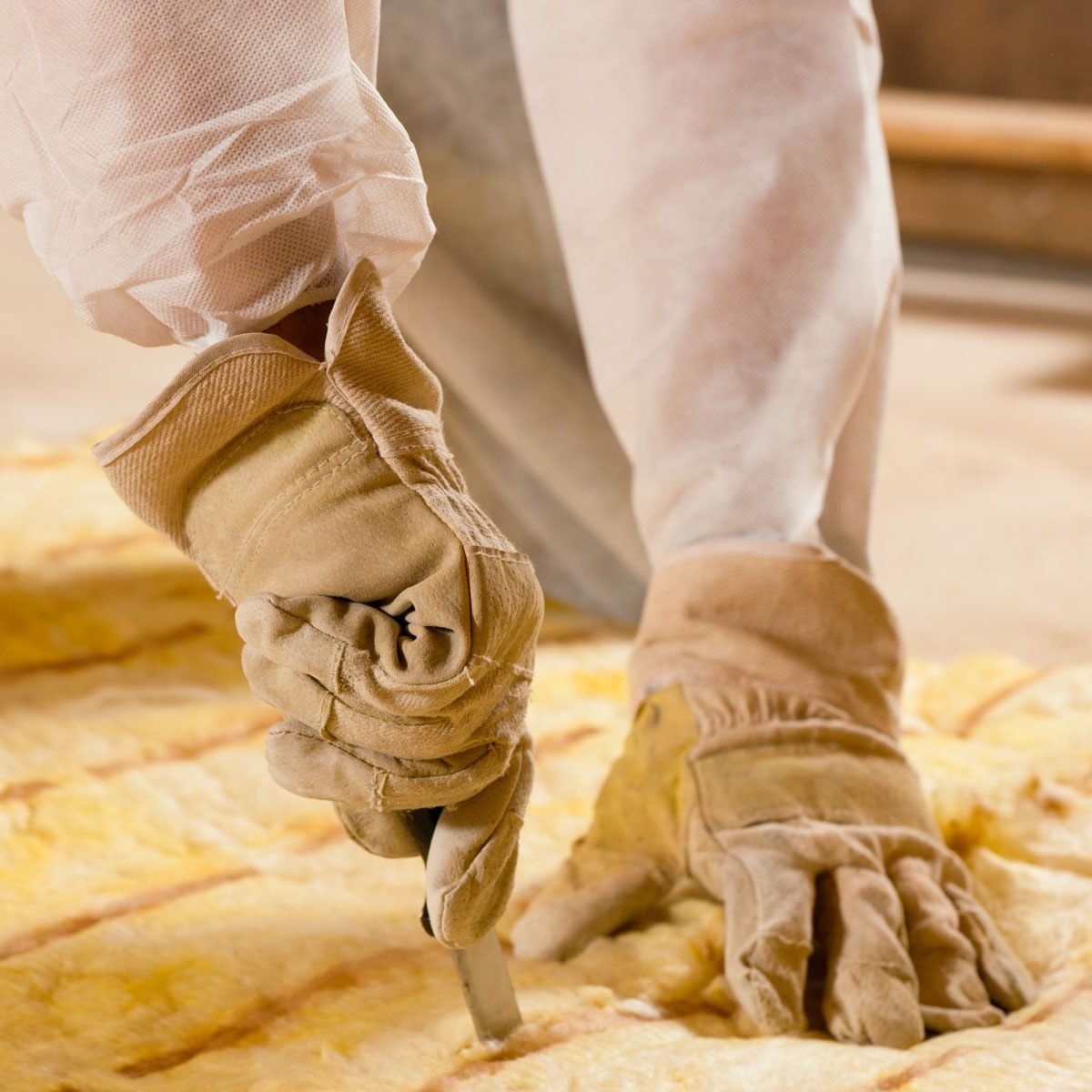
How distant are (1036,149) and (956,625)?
214 cm

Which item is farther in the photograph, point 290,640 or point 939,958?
point 939,958

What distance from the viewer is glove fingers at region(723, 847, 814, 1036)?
2.75 ft

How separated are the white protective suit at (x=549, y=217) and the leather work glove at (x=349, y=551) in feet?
0.15

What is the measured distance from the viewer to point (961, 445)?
8.13 ft

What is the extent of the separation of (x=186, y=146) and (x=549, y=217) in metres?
0.88

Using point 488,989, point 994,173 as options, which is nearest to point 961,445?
point 994,173

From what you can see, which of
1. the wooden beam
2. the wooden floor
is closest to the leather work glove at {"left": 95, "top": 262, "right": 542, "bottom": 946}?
the wooden floor

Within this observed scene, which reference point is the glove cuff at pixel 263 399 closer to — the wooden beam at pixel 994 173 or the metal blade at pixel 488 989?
the metal blade at pixel 488 989

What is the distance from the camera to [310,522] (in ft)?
2.21

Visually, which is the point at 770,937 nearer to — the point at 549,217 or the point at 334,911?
the point at 334,911

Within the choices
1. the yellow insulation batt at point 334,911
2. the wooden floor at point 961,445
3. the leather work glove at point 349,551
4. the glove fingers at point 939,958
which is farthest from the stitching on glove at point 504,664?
the wooden floor at point 961,445

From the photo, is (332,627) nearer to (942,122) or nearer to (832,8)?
(832,8)

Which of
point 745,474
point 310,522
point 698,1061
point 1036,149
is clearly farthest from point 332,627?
point 1036,149

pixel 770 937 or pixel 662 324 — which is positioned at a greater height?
pixel 662 324
